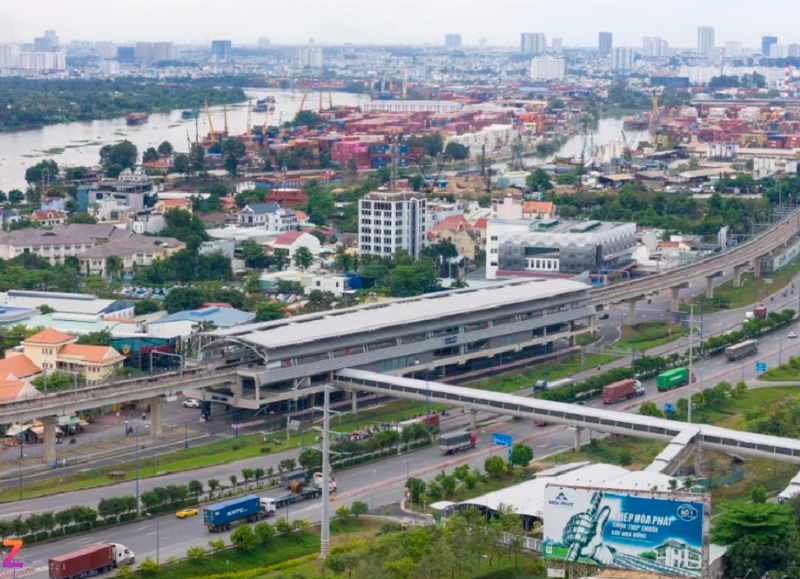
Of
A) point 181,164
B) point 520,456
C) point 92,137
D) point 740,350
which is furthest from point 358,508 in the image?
point 92,137

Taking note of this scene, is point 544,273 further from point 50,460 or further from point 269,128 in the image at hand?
point 269,128

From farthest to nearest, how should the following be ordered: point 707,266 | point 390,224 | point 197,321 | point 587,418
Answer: point 390,224
point 707,266
point 197,321
point 587,418

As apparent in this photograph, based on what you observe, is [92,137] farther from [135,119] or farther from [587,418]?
[587,418]

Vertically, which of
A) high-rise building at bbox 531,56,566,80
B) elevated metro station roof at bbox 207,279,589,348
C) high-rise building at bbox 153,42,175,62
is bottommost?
elevated metro station roof at bbox 207,279,589,348

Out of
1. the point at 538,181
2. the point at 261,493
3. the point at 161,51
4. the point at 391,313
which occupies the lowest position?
the point at 261,493

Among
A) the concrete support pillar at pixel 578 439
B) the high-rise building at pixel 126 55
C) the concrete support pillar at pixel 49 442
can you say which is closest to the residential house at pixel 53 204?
the concrete support pillar at pixel 49 442

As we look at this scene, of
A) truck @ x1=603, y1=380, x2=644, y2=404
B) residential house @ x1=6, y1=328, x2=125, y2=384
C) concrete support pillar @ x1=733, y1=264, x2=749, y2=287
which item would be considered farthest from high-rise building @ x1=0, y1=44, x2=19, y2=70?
truck @ x1=603, y1=380, x2=644, y2=404

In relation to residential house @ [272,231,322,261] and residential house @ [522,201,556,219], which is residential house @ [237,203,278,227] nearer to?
residential house @ [272,231,322,261]
